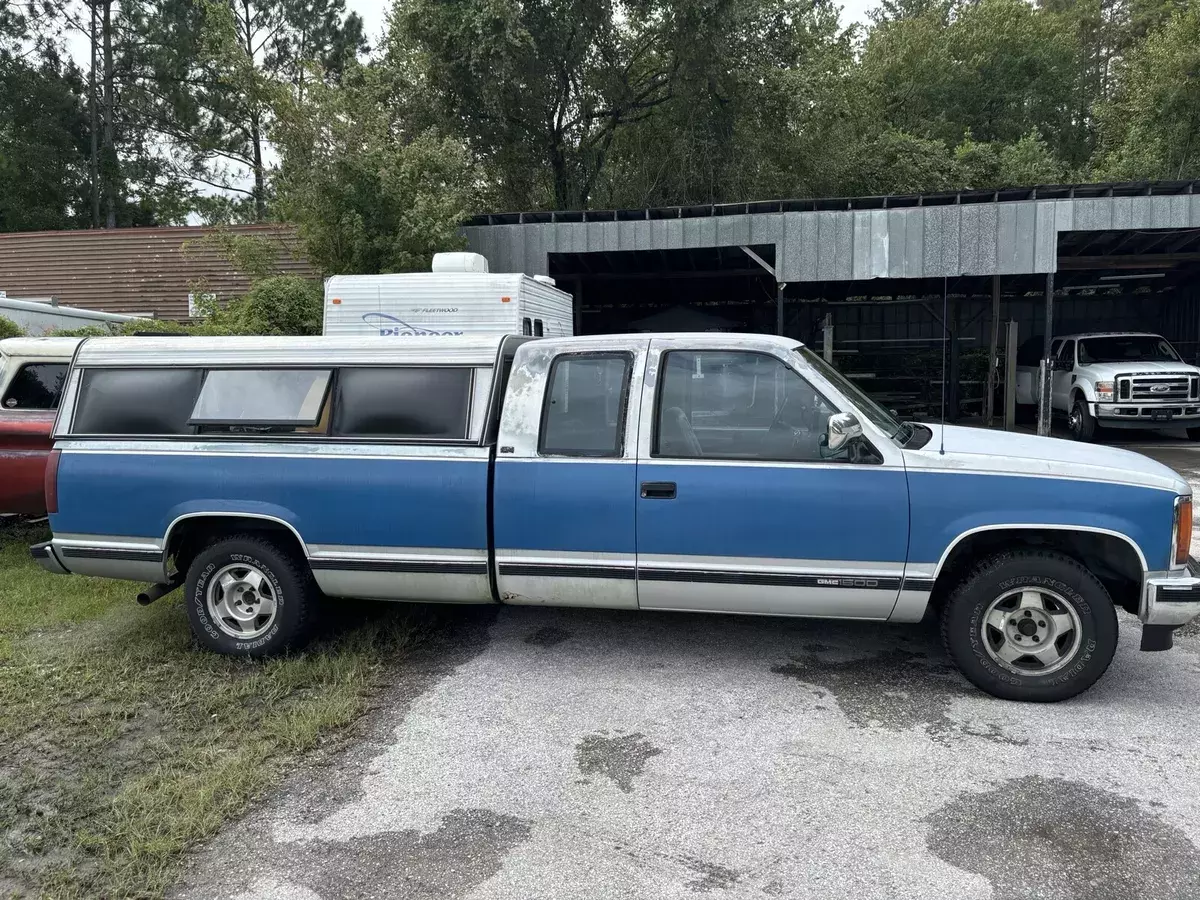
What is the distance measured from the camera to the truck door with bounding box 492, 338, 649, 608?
14.3 ft

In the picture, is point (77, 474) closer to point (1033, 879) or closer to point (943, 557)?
point (943, 557)

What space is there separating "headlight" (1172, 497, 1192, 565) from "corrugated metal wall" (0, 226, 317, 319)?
1630 centimetres

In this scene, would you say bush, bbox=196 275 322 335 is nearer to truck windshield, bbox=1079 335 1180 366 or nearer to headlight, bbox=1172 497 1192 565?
headlight, bbox=1172 497 1192 565

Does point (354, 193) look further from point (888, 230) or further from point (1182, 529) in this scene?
point (1182, 529)

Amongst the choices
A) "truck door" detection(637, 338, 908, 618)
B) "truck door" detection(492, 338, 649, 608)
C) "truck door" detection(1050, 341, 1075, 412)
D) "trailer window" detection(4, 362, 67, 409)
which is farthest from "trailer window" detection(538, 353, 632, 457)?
"truck door" detection(1050, 341, 1075, 412)

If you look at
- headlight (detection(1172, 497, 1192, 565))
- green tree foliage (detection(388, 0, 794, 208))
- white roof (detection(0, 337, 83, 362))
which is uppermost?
green tree foliage (detection(388, 0, 794, 208))

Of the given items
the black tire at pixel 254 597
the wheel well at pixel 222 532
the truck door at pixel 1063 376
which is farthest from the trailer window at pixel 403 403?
the truck door at pixel 1063 376

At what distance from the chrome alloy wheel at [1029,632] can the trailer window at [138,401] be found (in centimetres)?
451

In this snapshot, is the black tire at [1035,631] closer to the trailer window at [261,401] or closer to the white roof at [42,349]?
the trailer window at [261,401]

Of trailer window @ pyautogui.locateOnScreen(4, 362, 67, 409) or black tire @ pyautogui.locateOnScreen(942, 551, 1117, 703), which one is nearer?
black tire @ pyautogui.locateOnScreen(942, 551, 1117, 703)

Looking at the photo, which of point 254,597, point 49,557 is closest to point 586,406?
point 254,597

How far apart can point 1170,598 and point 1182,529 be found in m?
0.35

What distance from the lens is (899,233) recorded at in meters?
13.2

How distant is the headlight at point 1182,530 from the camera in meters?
3.92
